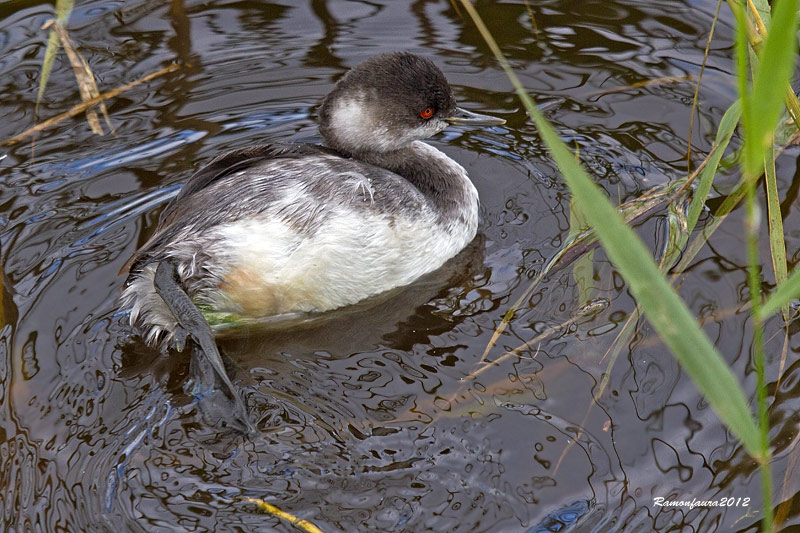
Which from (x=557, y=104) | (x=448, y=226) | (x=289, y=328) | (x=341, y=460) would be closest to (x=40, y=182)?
(x=289, y=328)

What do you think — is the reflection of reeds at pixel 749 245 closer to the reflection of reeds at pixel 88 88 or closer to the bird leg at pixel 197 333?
the bird leg at pixel 197 333

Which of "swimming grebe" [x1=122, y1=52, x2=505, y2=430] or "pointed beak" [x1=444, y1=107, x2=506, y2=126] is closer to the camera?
"swimming grebe" [x1=122, y1=52, x2=505, y2=430]

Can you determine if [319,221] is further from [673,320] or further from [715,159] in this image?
[673,320]

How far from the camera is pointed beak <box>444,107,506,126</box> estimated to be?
4.34 meters

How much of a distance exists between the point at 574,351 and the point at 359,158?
1400 mm

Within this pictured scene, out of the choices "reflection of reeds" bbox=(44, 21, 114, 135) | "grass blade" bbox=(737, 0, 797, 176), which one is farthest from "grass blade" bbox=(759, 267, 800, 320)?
"reflection of reeds" bbox=(44, 21, 114, 135)

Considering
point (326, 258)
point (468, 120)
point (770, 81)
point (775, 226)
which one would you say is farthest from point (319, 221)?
point (770, 81)

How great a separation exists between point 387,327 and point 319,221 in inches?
22.8

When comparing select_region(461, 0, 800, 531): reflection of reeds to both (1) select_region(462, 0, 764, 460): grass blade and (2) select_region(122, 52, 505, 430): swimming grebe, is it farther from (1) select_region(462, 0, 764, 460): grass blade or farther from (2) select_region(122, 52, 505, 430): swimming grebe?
(2) select_region(122, 52, 505, 430): swimming grebe

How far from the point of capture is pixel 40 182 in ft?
→ 15.1

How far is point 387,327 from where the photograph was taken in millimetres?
3924

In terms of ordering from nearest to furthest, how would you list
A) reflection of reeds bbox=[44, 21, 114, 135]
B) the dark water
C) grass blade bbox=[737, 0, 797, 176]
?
1. grass blade bbox=[737, 0, 797, 176]
2. the dark water
3. reflection of reeds bbox=[44, 21, 114, 135]

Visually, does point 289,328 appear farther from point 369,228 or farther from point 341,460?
point 341,460

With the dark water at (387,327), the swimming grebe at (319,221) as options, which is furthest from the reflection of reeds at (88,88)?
the swimming grebe at (319,221)
